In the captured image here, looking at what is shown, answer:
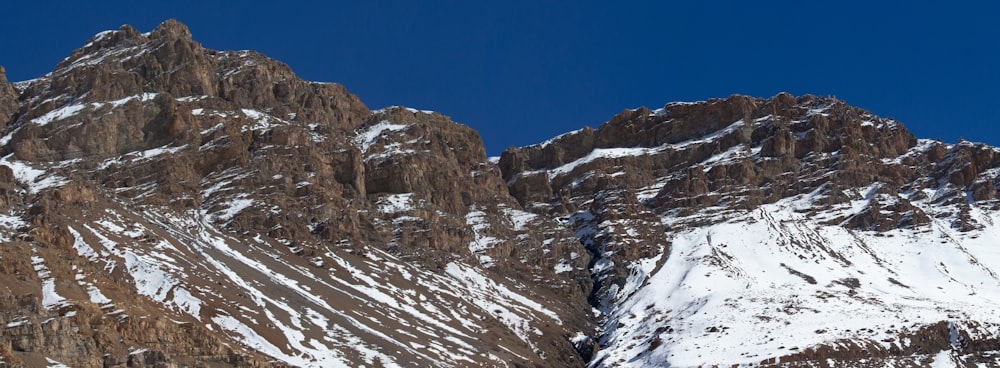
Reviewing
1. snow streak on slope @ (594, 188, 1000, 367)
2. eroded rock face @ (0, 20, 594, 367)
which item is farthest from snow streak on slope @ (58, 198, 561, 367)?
snow streak on slope @ (594, 188, 1000, 367)

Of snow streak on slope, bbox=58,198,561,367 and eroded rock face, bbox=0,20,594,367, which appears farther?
snow streak on slope, bbox=58,198,561,367

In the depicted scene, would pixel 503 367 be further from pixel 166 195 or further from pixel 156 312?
pixel 166 195

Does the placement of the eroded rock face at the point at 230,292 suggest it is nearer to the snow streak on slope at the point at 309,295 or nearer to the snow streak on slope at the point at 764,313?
the snow streak on slope at the point at 309,295

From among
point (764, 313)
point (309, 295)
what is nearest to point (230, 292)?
point (309, 295)

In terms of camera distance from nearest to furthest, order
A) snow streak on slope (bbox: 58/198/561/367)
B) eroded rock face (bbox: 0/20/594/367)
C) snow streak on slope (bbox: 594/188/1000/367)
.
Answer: eroded rock face (bbox: 0/20/594/367) < snow streak on slope (bbox: 58/198/561/367) < snow streak on slope (bbox: 594/188/1000/367)

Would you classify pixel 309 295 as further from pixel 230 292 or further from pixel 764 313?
pixel 764 313

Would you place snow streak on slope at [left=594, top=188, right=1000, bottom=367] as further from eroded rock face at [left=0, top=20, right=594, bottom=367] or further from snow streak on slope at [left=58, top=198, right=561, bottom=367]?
snow streak on slope at [left=58, top=198, right=561, bottom=367]

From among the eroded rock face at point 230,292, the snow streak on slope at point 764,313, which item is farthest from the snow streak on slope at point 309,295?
the snow streak on slope at point 764,313

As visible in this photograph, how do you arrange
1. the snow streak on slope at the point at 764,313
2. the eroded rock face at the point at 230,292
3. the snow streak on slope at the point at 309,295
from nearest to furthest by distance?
the eroded rock face at the point at 230,292 → the snow streak on slope at the point at 309,295 → the snow streak on slope at the point at 764,313

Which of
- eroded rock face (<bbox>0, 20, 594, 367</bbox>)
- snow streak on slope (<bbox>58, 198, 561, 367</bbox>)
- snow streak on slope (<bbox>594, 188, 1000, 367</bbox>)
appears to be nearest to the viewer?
eroded rock face (<bbox>0, 20, 594, 367</bbox>)

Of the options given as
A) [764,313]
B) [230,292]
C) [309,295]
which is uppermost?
[309,295]

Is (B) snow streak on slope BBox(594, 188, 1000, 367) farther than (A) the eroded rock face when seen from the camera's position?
Yes

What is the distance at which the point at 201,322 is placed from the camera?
443ft

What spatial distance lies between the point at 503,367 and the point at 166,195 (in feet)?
219
